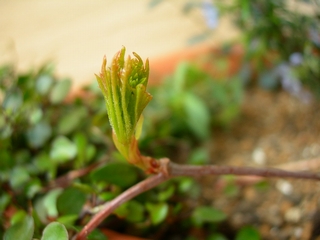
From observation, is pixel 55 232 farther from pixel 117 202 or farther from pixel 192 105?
pixel 192 105

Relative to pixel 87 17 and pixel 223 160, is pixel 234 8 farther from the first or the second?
pixel 87 17

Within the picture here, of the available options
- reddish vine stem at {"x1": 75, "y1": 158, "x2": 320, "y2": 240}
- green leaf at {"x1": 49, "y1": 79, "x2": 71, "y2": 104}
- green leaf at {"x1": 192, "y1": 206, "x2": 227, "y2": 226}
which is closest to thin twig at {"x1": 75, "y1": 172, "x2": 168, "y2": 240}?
reddish vine stem at {"x1": 75, "y1": 158, "x2": 320, "y2": 240}

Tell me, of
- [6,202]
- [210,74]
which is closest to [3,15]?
[210,74]

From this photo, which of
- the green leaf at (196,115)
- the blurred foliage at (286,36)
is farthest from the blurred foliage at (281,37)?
the green leaf at (196,115)

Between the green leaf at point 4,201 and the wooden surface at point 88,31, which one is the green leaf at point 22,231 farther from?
the wooden surface at point 88,31

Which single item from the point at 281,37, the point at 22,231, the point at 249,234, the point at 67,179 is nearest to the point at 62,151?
the point at 67,179
